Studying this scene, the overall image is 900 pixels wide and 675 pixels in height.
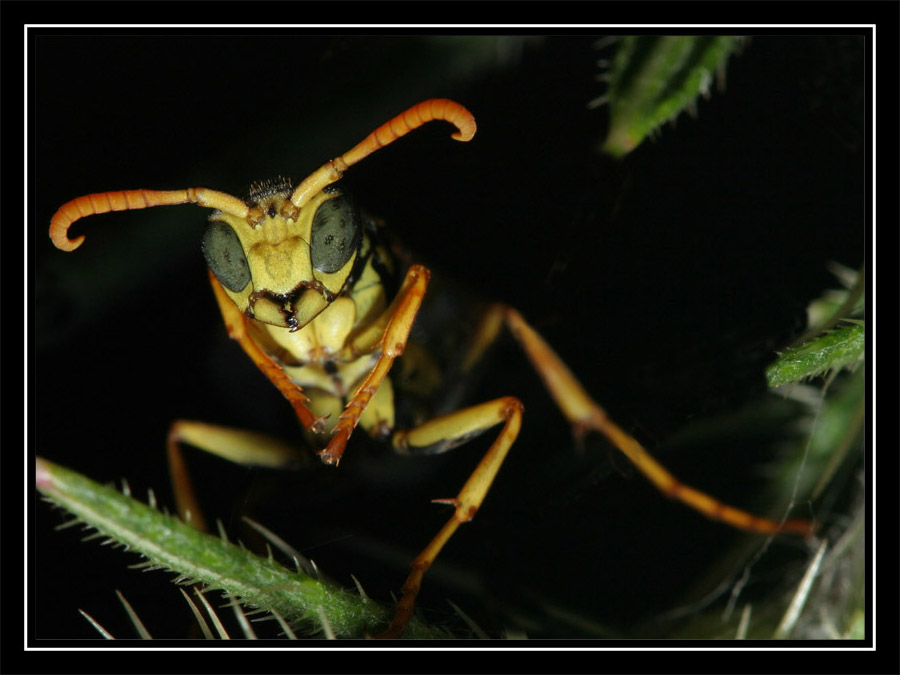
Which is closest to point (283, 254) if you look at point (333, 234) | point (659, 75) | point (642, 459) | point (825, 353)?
point (333, 234)

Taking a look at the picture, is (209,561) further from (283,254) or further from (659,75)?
(659,75)

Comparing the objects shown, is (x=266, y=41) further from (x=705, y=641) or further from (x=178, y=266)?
(x=705, y=641)

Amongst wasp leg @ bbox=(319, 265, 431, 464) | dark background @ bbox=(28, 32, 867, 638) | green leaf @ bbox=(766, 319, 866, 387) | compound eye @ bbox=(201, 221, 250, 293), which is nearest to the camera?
green leaf @ bbox=(766, 319, 866, 387)

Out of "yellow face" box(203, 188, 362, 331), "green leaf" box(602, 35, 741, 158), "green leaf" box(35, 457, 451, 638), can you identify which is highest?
"green leaf" box(602, 35, 741, 158)

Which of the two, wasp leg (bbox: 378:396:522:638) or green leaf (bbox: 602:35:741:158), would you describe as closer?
wasp leg (bbox: 378:396:522:638)

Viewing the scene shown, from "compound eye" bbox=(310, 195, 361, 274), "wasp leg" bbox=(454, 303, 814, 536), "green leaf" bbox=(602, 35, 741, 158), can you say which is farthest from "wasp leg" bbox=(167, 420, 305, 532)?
"green leaf" bbox=(602, 35, 741, 158)

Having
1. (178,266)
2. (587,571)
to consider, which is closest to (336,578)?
(587,571)

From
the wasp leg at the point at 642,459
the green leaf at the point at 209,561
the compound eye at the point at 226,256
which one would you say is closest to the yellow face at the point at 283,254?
the compound eye at the point at 226,256

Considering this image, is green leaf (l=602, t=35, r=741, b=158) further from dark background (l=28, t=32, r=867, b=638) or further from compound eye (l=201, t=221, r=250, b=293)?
compound eye (l=201, t=221, r=250, b=293)
